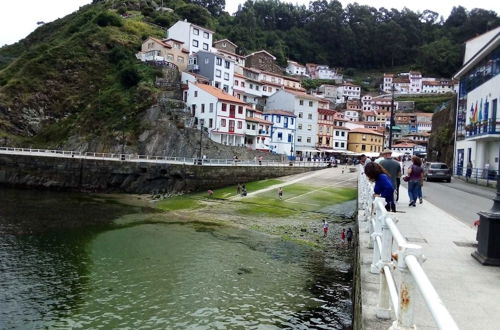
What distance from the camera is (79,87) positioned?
248 ft

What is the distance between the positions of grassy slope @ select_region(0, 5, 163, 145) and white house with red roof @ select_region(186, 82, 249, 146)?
24.3ft

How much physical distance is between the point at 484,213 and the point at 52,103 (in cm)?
7595

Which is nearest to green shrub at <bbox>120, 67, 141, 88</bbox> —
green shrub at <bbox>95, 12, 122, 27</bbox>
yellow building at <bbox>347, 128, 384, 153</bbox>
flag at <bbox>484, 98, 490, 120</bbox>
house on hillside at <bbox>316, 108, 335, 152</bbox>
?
green shrub at <bbox>95, 12, 122, 27</bbox>

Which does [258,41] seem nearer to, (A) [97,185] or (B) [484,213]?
(A) [97,185]

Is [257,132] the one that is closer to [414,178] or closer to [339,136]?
[339,136]

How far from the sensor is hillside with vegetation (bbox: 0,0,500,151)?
66.9 metres

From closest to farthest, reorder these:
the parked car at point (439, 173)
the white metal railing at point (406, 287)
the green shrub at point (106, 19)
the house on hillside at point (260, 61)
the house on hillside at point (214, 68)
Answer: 1. the white metal railing at point (406, 287)
2. the parked car at point (439, 173)
3. the house on hillside at point (214, 68)
4. the green shrub at point (106, 19)
5. the house on hillside at point (260, 61)

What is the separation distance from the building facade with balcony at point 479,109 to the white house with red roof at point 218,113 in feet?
104

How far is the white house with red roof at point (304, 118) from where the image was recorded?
79.1 meters

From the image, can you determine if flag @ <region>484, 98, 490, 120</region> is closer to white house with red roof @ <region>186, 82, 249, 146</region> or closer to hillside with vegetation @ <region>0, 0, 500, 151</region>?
white house with red roof @ <region>186, 82, 249, 146</region>

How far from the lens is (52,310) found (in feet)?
45.6

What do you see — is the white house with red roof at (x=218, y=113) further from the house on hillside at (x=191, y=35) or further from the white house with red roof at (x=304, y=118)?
the house on hillside at (x=191, y=35)

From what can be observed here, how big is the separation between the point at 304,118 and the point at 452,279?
7406 centimetres

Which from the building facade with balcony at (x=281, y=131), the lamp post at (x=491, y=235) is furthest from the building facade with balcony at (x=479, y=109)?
the building facade with balcony at (x=281, y=131)
